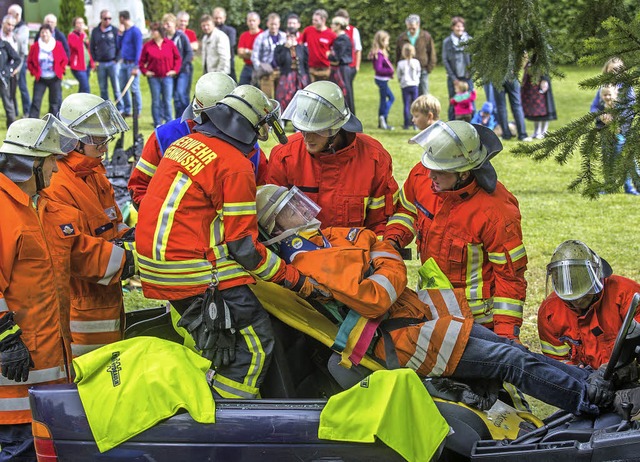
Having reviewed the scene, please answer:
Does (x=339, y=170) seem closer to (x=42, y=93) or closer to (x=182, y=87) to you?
(x=182, y=87)

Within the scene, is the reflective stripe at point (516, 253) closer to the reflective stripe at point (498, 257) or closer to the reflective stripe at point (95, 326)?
the reflective stripe at point (498, 257)

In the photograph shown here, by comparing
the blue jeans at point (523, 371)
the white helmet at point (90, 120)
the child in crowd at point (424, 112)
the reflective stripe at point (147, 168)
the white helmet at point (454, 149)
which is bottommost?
the blue jeans at point (523, 371)

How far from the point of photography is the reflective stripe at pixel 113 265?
5031 millimetres

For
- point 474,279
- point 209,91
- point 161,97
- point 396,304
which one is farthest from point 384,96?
point 396,304

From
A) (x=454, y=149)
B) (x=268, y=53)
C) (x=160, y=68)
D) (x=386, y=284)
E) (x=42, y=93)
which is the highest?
(x=454, y=149)

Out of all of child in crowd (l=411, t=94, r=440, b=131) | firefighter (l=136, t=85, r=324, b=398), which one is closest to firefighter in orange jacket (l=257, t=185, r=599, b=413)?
firefighter (l=136, t=85, r=324, b=398)

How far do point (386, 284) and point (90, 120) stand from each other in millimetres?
2074

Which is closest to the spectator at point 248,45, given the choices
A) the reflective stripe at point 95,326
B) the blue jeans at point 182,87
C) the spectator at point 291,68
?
Result: the spectator at point 291,68

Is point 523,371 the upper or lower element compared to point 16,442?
upper

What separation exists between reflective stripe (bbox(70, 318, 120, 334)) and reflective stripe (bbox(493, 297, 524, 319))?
222cm

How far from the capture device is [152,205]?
4523mm

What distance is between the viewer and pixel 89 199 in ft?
17.4

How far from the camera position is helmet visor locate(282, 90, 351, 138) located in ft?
17.5

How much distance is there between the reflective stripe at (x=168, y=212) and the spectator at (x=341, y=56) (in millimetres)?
13076
